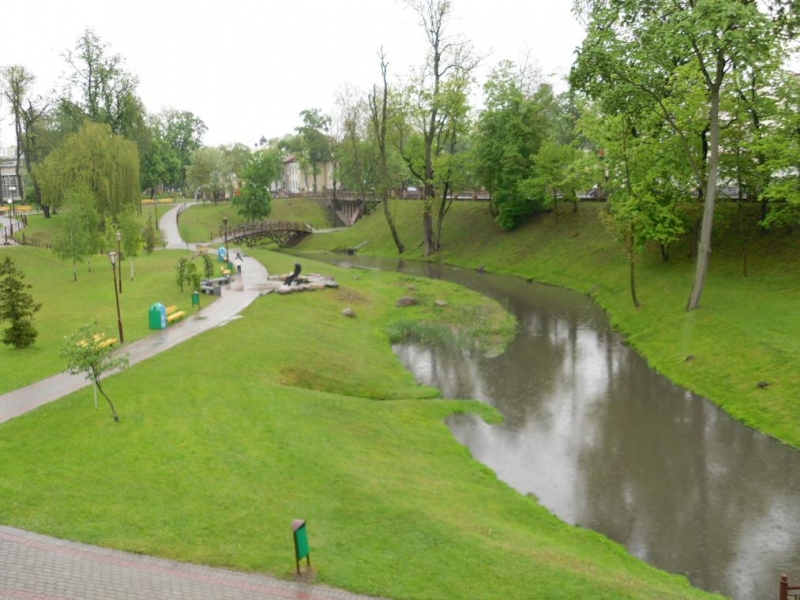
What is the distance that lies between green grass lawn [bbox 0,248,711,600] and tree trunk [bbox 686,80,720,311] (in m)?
14.0

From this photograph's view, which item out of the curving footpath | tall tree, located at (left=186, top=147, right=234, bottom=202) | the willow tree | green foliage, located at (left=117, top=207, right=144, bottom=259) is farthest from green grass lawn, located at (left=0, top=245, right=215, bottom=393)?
tall tree, located at (left=186, top=147, right=234, bottom=202)

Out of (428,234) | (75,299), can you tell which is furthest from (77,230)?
(428,234)

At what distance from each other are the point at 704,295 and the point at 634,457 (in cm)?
1623

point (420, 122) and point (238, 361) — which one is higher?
point (420, 122)

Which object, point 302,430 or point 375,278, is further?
point 375,278

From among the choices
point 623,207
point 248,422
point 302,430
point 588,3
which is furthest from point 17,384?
point 588,3

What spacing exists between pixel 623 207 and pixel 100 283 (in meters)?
30.4

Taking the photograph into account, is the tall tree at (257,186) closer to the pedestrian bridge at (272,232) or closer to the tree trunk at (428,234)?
the pedestrian bridge at (272,232)

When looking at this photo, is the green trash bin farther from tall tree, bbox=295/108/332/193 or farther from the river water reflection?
tall tree, bbox=295/108/332/193

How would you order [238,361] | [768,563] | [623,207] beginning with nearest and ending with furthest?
[768,563], [238,361], [623,207]

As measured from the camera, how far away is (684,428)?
66.8 ft

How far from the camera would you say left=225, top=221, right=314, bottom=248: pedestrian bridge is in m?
69.3

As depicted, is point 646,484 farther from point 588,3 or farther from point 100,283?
point 588,3

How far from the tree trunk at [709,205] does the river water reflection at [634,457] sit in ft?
13.6
